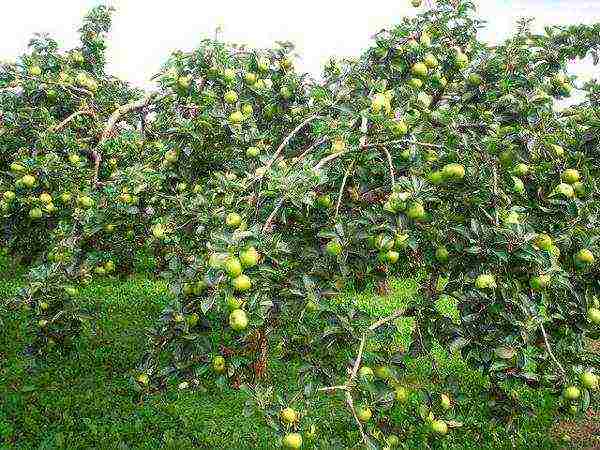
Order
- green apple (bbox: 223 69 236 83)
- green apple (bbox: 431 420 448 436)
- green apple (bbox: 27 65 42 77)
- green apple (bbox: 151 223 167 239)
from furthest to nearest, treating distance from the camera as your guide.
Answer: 1. green apple (bbox: 27 65 42 77)
2. green apple (bbox: 223 69 236 83)
3. green apple (bbox: 151 223 167 239)
4. green apple (bbox: 431 420 448 436)

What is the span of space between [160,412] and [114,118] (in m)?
2.16

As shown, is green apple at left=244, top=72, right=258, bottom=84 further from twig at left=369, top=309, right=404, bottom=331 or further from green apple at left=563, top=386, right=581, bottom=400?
green apple at left=563, top=386, right=581, bottom=400

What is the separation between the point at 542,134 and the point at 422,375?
3166 mm

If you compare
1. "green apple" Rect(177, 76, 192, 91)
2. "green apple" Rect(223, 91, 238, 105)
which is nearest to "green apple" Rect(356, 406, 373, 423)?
"green apple" Rect(223, 91, 238, 105)

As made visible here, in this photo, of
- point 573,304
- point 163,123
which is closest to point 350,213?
point 573,304

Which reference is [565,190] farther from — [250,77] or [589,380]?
[250,77]

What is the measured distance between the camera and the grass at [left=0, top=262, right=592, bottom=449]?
420 cm

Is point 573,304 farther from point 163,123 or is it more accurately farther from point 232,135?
point 163,123

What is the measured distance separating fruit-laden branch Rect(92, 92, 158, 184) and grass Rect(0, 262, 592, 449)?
1.31 metres

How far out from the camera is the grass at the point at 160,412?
4.20 metres

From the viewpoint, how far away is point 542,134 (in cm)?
256

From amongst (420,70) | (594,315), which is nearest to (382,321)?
(594,315)

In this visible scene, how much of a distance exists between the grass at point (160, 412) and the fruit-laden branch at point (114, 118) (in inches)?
51.5

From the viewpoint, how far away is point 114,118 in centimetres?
395
